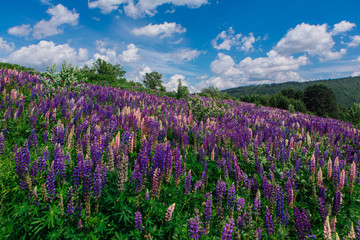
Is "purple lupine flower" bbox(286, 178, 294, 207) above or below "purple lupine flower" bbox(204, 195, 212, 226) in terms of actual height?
below

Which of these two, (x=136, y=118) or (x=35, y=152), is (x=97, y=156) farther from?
(x=136, y=118)

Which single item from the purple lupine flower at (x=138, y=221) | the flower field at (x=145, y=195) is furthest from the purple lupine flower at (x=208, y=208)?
the purple lupine flower at (x=138, y=221)

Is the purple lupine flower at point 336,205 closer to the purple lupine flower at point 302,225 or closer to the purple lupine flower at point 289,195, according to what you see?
the purple lupine flower at point 289,195

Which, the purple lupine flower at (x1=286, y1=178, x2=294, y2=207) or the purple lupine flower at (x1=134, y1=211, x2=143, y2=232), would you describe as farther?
the purple lupine flower at (x1=286, y1=178, x2=294, y2=207)

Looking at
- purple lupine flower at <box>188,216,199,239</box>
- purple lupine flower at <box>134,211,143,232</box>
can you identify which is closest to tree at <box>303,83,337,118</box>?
purple lupine flower at <box>188,216,199,239</box>

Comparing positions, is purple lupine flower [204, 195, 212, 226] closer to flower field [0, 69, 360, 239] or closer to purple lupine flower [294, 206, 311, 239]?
flower field [0, 69, 360, 239]

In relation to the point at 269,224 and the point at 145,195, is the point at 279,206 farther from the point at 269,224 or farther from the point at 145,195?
the point at 145,195

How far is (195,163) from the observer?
4.65 metres

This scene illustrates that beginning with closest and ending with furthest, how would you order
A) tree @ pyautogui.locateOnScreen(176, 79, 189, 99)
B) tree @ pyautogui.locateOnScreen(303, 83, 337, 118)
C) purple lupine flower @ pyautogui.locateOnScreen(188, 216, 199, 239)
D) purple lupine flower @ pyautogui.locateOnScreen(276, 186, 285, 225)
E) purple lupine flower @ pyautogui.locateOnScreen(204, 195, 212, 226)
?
purple lupine flower @ pyautogui.locateOnScreen(188, 216, 199, 239), purple lupine flower @ pyautogui.locateOnScreen(204, 195, 212, 226), purple lupine flower @ pyautogui.locateOnScreen(276, 186, 285, 225), tree @ pyautogui.locateOnScreen(176, 79, 189, 99), tree @ pyautogui.locateOnScreen(303, 83, 337, 118)

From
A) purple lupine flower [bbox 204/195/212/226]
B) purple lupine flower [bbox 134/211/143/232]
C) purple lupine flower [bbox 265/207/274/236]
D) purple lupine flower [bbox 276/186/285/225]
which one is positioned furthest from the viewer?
purple lupine flower [bbox 276/186/285/225]

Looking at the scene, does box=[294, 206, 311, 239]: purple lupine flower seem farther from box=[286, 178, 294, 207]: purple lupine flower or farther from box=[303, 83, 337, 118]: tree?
box=[303, 83, 337, 118]: tree

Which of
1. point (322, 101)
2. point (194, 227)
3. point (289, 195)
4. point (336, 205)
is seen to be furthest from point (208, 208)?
point (322, 101)

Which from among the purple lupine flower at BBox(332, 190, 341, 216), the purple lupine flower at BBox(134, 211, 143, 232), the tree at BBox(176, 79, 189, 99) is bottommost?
the purple lupine flower at BBox(332, 190, 341, 216)

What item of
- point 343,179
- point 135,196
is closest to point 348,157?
point 343,179
